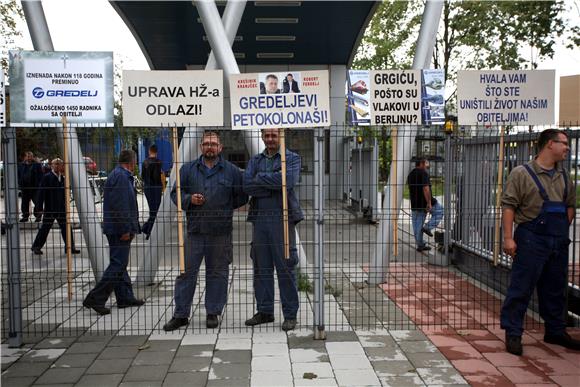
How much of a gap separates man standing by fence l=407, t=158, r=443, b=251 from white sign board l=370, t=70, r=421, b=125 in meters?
3.38

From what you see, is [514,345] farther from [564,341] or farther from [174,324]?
[174,324]

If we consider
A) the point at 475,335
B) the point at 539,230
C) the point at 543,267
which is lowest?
the point at 475,335

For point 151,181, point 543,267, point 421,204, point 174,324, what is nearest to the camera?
point 543,267

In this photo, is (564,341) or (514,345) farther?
(564,341)

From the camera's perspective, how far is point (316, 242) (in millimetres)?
5441

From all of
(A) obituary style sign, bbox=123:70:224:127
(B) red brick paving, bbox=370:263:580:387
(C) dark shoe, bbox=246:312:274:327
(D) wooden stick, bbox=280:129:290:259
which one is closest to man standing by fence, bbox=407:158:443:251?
(B) red brick paving, bbox=370:263:580:387

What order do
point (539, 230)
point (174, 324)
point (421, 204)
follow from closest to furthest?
point (539, 230), point (174, 324), point (421, 204)

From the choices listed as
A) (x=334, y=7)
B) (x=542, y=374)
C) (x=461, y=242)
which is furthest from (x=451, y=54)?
(x=542, y=374)

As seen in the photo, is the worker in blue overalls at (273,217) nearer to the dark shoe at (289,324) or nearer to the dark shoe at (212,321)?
the dark shoe at (289,324)

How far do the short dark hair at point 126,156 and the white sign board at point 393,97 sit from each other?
2.87m

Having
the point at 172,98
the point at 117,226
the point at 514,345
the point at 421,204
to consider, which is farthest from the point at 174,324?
the point at 421,204

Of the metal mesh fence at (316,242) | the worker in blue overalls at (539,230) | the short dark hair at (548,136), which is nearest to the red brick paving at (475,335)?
the metal mesh fence at (316,242)

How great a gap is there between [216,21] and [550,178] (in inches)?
210

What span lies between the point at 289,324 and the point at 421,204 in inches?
195
